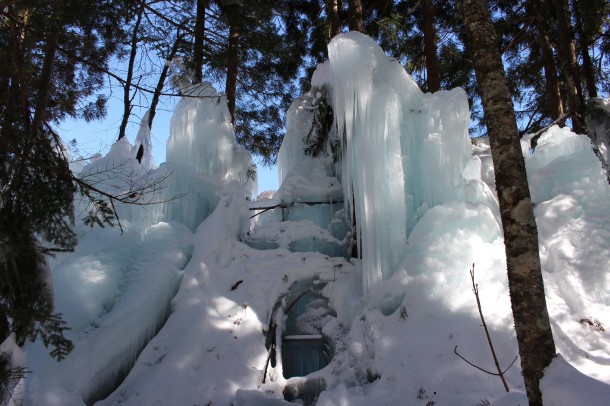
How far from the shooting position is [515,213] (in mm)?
2928

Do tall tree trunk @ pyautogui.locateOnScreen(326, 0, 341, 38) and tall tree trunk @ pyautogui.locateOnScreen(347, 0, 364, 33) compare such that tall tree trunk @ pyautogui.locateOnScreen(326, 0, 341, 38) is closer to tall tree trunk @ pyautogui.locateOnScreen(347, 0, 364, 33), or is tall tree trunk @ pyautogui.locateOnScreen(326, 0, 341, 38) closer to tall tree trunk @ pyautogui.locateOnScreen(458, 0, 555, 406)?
tall tree trunk @ pyautogui.locateOnScreen(347, 0, 364, 33)

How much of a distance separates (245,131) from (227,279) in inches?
205

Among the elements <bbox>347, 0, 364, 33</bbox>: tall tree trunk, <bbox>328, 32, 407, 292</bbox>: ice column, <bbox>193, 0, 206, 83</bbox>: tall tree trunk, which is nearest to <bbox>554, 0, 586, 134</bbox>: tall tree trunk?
<bbox>328, 32, 407, 292</bbox>: ice column

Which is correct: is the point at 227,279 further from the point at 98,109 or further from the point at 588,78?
the point at 588,78

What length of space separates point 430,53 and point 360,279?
4.93 metres

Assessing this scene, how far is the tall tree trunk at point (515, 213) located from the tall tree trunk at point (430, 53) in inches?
217

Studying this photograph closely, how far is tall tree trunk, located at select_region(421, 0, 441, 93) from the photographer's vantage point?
344 inches

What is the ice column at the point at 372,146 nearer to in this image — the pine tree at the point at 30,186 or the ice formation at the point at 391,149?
the ice formation at the point at 391,149

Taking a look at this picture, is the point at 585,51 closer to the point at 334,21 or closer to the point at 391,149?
the point at 334,21

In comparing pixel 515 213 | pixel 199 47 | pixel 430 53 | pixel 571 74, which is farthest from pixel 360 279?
pixel 571 74

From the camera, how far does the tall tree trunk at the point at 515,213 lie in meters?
2.74

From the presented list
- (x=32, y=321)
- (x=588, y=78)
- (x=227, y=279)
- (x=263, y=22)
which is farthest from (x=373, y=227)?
(x=588, y=78)

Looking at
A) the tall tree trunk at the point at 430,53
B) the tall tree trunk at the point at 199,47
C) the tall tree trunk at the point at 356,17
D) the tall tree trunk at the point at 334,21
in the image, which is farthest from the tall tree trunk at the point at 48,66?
the tall tree trunk at the point at 430,53

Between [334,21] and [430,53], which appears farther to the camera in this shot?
[430,53]
